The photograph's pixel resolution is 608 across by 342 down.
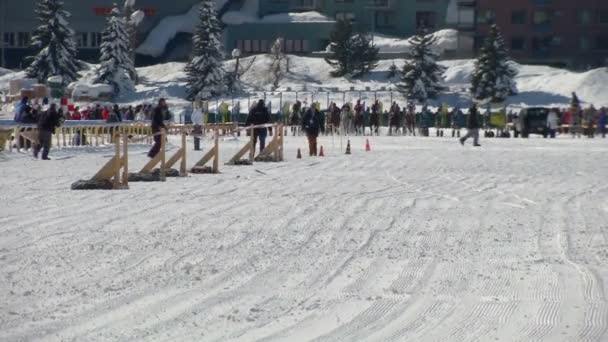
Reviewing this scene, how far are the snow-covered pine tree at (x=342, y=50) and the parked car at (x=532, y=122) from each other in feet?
97.4

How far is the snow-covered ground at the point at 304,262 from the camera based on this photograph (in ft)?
27.8

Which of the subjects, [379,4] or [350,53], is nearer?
[350,53]

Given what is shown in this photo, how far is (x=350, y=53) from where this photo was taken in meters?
83.8

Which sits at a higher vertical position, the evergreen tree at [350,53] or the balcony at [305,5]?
the balcony at [305,5]

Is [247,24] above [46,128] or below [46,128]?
above

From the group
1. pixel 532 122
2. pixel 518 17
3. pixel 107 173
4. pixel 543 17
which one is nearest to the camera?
pixel 107 173

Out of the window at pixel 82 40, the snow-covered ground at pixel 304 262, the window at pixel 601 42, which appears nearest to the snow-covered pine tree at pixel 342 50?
the window at pixel 601 42

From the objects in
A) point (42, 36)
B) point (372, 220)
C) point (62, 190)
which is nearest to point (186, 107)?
point (42, 36)

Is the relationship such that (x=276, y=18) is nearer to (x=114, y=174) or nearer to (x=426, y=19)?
(x=426, y=19)

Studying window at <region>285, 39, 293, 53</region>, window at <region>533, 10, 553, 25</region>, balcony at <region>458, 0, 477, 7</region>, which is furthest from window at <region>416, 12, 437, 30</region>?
window at <region>285, 39, 293, 53</region>

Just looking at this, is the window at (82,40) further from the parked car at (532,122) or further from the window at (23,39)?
the parked car at (532,122)

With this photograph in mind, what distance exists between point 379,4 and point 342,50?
16643 millimetres

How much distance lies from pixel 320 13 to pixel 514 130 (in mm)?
49409

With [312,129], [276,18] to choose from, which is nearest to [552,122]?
[312,129]
